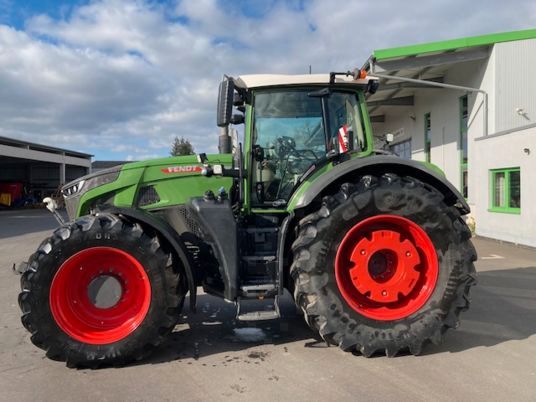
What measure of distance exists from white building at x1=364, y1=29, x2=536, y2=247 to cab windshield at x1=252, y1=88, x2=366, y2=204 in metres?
8.06

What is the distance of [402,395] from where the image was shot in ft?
10.9

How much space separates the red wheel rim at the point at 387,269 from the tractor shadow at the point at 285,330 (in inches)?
18.4

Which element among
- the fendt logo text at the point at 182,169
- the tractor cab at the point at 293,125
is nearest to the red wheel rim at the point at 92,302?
the fendt logo text at the point at 182,169

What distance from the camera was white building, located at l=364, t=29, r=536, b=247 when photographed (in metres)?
11.3

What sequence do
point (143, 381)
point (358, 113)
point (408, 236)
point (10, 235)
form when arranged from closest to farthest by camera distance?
point (143, 381)
point (408, 236)
point (358, 113)
point (10, 235)

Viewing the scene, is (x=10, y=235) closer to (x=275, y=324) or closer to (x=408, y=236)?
(x=275, y=324)

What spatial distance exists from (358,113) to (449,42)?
9.64 m

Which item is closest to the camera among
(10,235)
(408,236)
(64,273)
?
(64,273)

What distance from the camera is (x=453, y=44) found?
12594 mm

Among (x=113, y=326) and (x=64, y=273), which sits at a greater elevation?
(x=64, y=273)

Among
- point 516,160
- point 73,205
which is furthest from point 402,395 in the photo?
point 516,160

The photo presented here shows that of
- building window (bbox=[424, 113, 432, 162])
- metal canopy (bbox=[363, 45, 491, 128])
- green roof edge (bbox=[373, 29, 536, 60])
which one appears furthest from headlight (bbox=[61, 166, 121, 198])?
building window (bbox=[424, 113, 432, 162])

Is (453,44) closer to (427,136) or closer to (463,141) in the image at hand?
(463,141)

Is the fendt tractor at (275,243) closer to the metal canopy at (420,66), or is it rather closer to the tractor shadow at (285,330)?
the tractor shadow at (285,330)
